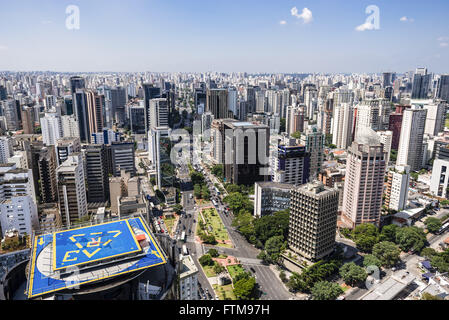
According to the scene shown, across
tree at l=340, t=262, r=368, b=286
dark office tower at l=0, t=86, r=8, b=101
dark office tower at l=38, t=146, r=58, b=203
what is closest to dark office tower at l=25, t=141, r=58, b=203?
dark office tower at l=38, t=146, r=58, b=203

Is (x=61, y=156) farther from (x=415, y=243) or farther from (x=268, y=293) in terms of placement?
(x=415, y=243)

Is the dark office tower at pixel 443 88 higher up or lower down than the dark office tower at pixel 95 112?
higher up

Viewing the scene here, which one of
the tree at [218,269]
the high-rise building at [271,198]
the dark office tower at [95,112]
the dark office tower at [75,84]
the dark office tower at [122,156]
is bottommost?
the tree at [218,269]

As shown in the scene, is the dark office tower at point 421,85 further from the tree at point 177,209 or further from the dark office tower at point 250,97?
the tree at point 177,209

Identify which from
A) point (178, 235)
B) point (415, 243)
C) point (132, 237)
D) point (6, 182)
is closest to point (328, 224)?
point (415, 243)

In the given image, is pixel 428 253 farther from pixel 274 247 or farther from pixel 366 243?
pixel 274 247

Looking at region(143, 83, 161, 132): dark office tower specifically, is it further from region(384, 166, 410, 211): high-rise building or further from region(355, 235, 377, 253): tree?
region(355, 235, 377, 253): tree

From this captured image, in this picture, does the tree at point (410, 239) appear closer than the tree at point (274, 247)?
Answer: No

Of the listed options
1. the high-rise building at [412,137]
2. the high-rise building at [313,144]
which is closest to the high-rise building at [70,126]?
the high-rise building at [313,144]
